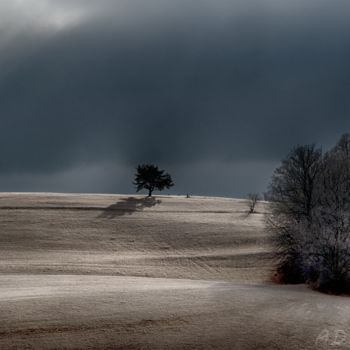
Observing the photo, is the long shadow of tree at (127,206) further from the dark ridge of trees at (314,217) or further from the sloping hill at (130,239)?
the dark ridge of trees at (314,217)

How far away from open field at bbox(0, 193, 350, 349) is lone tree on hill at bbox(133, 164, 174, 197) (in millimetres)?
2677

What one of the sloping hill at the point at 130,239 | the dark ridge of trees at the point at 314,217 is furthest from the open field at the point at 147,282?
the dark ridge of trees at the point at 314,217

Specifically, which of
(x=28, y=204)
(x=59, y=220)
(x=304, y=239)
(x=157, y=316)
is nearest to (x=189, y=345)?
(x=157, y=316)

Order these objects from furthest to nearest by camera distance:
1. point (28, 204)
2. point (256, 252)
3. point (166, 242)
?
point (28, 204) → point (166, 242) → point (256, 252)

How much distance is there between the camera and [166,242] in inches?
1388

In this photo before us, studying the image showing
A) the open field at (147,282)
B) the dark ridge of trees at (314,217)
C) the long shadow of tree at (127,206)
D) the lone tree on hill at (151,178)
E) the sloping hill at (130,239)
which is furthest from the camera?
the lone tree on hill at (151,178)

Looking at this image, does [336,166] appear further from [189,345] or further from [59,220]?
[59,220]

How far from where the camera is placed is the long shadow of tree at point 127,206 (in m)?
46.1

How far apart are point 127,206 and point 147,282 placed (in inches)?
1306

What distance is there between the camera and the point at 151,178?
2356 inches

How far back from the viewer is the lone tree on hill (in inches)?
2359

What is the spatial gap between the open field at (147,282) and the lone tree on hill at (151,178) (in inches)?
105

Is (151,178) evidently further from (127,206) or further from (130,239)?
(130,239)

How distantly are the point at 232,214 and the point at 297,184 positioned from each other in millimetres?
22701
